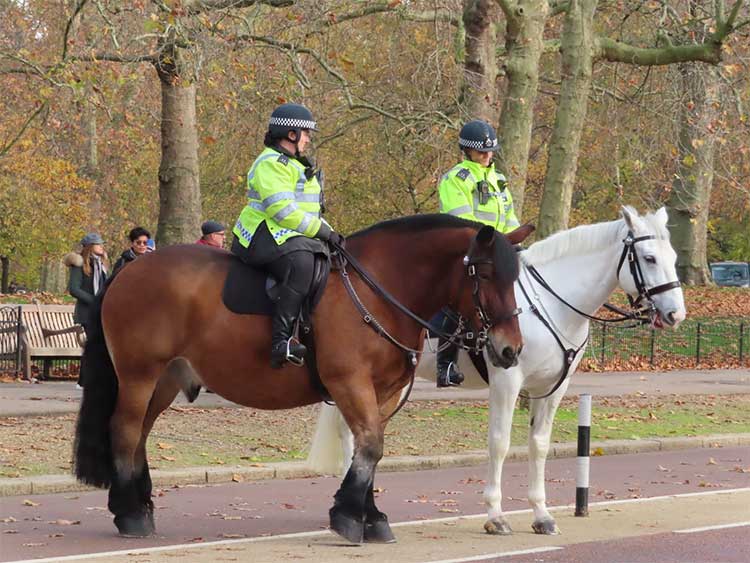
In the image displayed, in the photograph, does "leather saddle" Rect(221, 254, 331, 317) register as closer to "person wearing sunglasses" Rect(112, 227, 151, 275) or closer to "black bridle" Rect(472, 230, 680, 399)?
"black bridle" Rect(472, 230, 680, 399)

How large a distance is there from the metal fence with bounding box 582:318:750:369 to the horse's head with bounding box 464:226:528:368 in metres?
19.8

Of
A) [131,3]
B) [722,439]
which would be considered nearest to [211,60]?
[131,3]

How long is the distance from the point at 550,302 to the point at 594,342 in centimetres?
1941

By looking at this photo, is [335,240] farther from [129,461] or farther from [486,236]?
[129,461]

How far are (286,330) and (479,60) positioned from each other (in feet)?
37.8

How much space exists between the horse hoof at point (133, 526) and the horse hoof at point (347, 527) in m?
1.29

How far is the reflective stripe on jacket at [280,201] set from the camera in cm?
942

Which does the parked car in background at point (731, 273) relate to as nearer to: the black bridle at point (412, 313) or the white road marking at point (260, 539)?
the white road marking at point (260, 539)

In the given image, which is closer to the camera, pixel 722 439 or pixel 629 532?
pixel 629 532

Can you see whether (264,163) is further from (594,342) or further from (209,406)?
(594,342)

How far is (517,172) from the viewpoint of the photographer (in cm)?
1962

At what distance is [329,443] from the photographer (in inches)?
427

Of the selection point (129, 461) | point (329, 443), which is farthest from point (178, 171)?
point (129, 461)

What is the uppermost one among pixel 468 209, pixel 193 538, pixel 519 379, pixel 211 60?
pixel 211 60
